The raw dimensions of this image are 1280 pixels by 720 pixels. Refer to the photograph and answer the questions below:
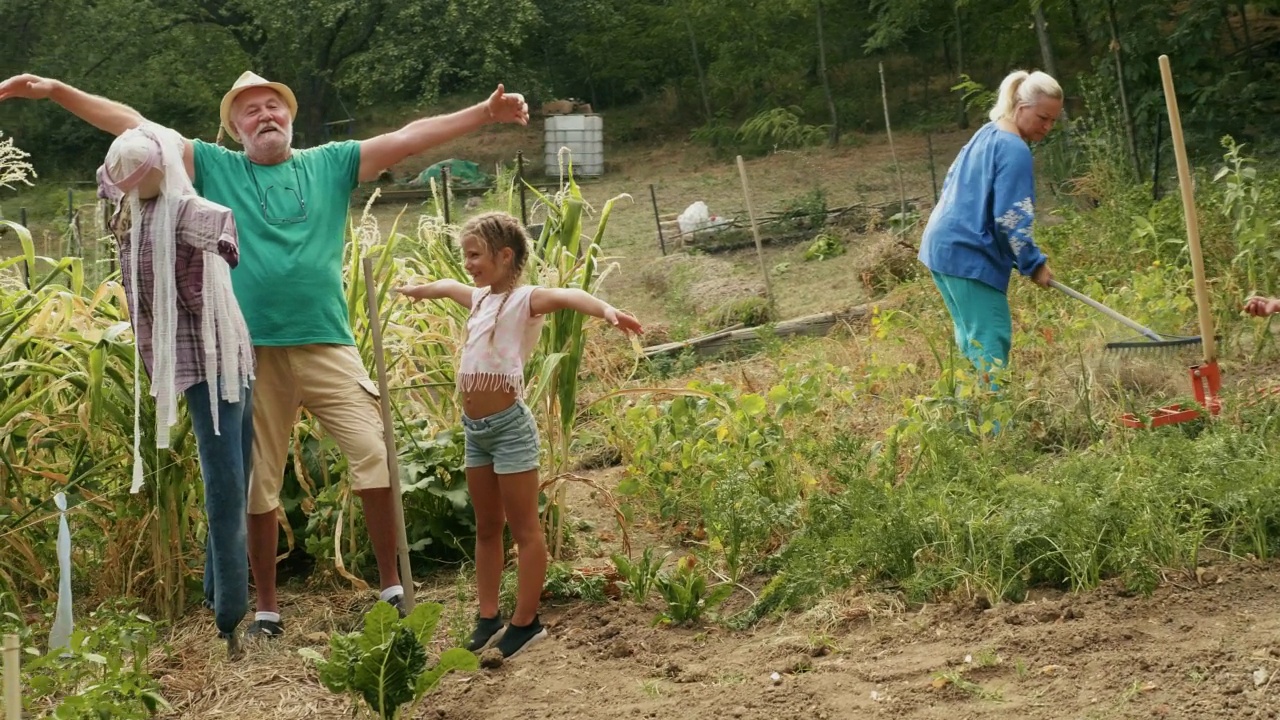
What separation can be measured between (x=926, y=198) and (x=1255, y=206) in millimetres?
7751

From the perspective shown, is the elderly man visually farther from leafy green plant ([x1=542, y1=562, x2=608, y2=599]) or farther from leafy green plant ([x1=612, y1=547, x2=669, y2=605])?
leafy green plant ([x1=612, y1=547, x2=669, y2=605])

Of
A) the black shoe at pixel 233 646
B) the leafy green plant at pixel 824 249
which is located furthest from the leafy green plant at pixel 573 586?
the leafy green plant at pixel 824 249

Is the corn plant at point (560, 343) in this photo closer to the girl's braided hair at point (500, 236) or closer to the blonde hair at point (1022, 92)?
the girl's braided hair at point (500, 236)

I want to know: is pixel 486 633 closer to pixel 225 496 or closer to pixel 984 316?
pixel 225 496

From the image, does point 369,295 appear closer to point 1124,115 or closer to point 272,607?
point 272,607

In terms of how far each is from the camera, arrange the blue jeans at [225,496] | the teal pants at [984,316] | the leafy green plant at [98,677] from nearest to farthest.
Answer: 1. the leafy green plant at [98,677]
2. the blue jeans at [225,496]
3. the teal pants at [984,316]

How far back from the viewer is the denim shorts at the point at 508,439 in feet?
12.8

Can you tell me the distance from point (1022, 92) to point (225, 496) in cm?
310

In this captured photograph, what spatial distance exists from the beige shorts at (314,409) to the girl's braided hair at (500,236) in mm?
619

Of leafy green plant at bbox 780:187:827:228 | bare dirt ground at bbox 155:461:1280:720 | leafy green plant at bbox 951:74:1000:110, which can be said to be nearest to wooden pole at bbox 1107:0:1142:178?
leafy green plant at bbox 951:74:1000:110

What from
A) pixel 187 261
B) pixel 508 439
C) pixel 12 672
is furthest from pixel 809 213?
pixel 12 672

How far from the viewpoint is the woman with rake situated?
4.93 m

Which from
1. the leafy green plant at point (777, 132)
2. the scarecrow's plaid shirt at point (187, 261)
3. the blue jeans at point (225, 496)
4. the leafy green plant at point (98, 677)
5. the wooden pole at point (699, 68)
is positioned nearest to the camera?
the leafy green plant at point (98, 677)

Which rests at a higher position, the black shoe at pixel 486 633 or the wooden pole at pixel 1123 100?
the wooden pole at pixel 1123 100
